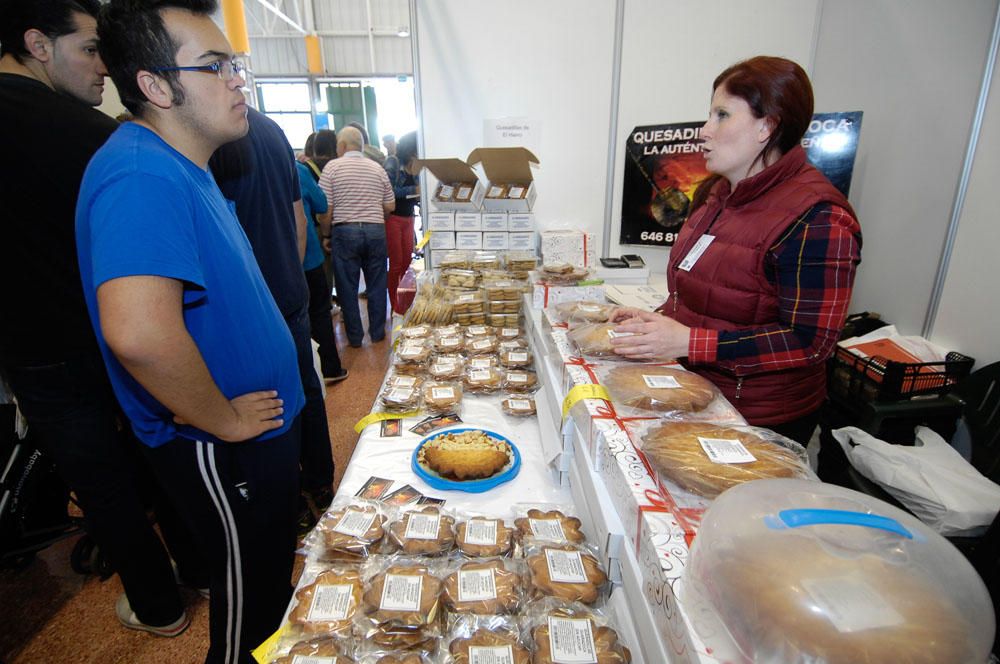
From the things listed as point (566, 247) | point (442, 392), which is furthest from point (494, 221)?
point (442, 392)

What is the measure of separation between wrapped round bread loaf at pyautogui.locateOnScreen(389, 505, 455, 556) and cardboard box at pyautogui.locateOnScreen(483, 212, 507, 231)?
76.3 inches

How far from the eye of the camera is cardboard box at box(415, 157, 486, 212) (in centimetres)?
265

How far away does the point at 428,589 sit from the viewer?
89 centimetres

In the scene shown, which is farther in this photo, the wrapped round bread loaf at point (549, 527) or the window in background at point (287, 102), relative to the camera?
the window in background at point (287, 102)

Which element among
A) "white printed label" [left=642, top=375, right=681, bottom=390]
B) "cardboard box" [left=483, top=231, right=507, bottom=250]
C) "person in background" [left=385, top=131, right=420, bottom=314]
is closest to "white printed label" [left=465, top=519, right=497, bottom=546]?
"white printed label" [left=642, top=375, right=681, bottom=390]

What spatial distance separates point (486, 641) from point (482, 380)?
1010 millimetres

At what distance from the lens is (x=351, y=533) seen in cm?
103

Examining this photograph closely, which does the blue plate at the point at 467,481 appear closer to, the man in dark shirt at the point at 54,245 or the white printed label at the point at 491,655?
the white printed label at the point at 491,655

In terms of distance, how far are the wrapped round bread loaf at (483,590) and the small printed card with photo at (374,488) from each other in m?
0.36

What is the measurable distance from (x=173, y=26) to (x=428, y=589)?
115 centimetres

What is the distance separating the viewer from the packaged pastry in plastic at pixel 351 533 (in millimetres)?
1004

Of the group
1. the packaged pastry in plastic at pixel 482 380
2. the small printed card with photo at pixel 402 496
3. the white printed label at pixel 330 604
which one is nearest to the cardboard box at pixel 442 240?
the packaged pastry in plastic at pixel 482 380

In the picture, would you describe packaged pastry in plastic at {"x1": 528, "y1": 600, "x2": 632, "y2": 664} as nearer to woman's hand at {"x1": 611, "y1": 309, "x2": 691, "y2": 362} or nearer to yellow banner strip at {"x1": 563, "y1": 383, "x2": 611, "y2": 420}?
yellow banner strip at {"x1": 563, "y1": 383, "x2": 611, "y2": 420}

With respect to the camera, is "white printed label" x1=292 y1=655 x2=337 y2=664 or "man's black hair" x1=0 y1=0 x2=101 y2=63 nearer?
"white printed label" x1=292 y1=655 x2=337 y2=664
